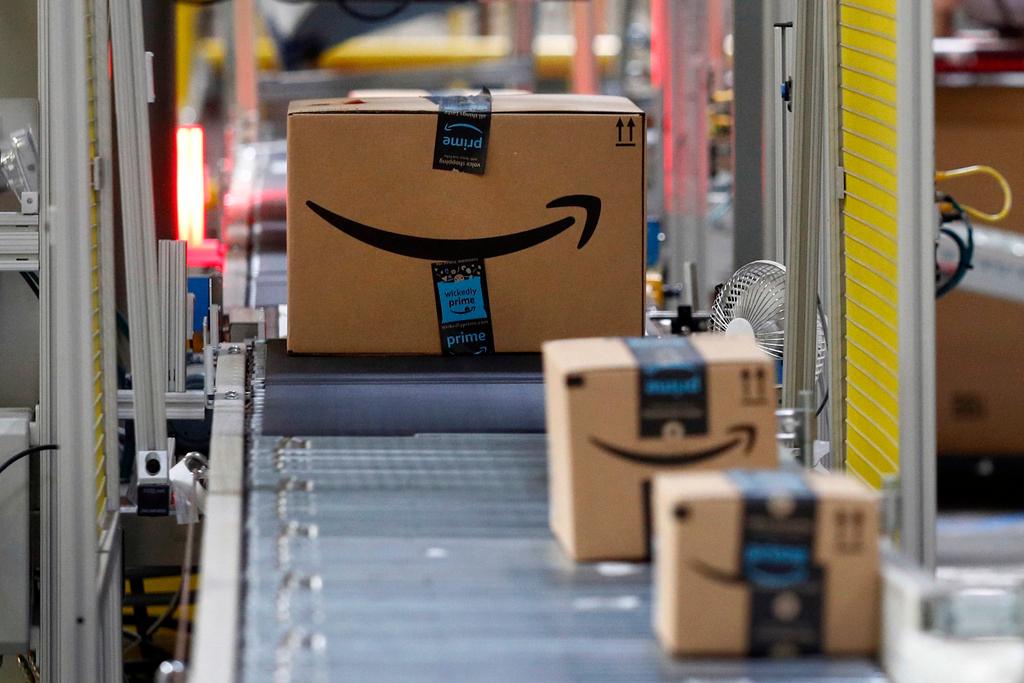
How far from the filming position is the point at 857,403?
2.42 m

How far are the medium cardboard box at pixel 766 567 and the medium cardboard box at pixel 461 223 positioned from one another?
1.15 m

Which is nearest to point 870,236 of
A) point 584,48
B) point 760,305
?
point 760,305

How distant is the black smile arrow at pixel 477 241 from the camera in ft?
8.66

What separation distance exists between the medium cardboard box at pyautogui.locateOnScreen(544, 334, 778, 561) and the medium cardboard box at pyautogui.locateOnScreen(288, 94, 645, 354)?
85 cm

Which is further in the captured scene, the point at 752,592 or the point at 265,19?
the point at 265,19

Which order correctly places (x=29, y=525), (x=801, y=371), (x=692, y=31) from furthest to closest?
(x=692, y=31), (x=29, y=525), (x=801, y=371)

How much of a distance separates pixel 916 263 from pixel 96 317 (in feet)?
5.57

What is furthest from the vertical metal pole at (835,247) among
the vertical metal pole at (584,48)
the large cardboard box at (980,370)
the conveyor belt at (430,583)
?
Answer: the vertical metal pole at (584,48)

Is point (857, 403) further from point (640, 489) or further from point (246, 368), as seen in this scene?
point (246, 368)

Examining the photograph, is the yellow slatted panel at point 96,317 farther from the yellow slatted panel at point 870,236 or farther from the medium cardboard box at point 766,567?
the medium cardboard box at point 766,567

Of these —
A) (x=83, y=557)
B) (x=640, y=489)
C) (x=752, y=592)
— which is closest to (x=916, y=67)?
(x=640, y=489)

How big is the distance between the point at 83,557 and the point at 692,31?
3.78 m

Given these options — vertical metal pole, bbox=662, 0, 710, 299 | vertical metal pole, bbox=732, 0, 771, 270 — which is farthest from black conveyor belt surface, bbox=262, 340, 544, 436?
vertical metal pole, bbox=662, 0, 710, 299

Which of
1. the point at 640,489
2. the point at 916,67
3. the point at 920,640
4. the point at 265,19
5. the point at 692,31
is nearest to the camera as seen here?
the point at 920,640
